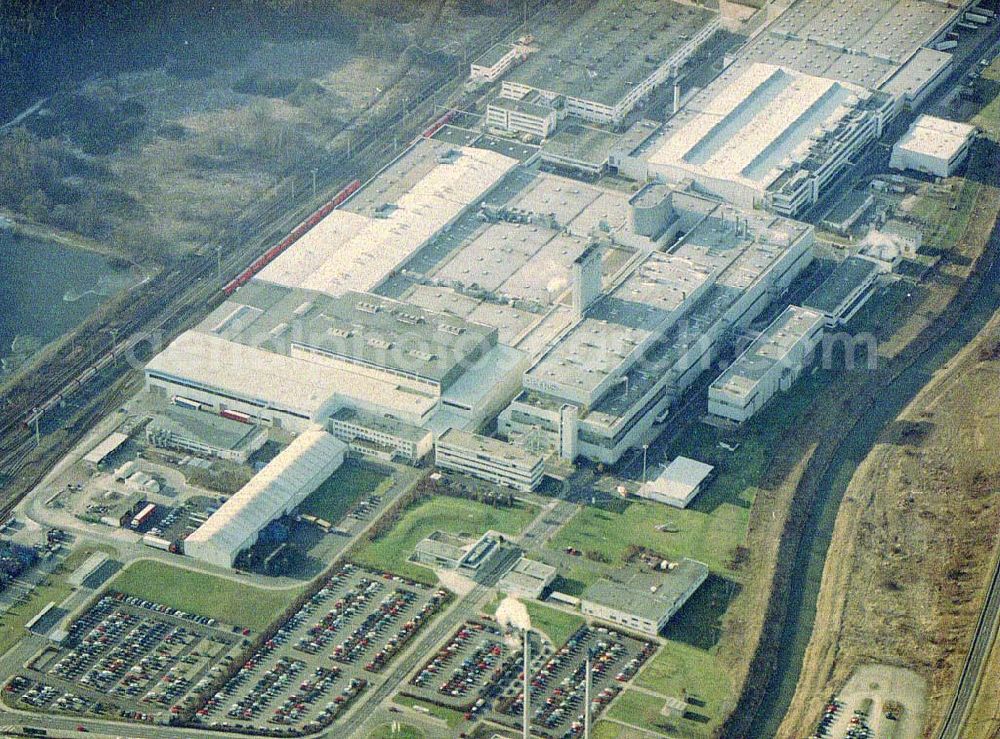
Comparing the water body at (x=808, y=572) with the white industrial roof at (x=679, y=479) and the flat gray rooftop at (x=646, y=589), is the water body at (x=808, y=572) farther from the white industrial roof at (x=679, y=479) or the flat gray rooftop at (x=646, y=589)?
the white industrial roof at (x=679, y=479)

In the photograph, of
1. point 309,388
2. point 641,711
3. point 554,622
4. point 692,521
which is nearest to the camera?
point 641,711

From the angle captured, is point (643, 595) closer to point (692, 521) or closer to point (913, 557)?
point (692, 521)

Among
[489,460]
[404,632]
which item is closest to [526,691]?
[404,632]

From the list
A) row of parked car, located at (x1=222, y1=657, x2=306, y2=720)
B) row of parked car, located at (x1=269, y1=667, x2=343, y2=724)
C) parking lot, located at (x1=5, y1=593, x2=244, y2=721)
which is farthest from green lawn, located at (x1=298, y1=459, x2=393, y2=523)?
row of parked car, located at (x1=269, y1=667, x2=343, y2=724)

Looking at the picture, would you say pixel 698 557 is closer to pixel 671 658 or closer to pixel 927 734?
pixel 671 658

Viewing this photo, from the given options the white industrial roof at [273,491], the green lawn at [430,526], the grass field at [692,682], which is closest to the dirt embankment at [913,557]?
the grass field at [692,682]

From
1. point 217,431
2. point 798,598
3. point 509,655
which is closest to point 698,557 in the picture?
point 798,598
